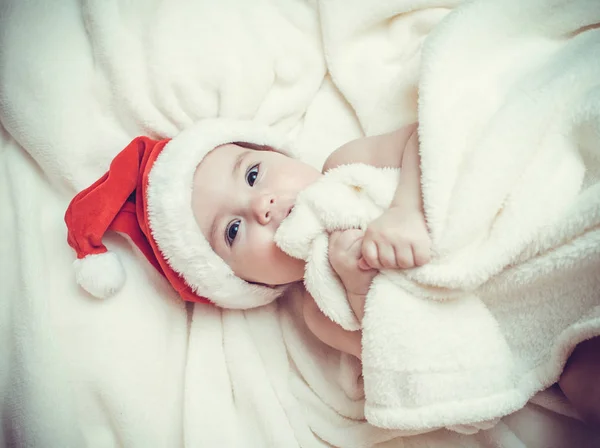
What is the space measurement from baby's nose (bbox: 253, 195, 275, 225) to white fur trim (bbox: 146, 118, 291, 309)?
122mm

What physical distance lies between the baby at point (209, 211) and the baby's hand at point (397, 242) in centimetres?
8

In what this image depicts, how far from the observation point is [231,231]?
3.10ft

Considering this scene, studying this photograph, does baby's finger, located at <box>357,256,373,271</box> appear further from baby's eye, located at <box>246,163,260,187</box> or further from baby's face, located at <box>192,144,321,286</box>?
baby's eye, located at <box>246,163,260,187</box>

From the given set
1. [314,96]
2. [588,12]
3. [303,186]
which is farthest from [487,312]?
[314,96]

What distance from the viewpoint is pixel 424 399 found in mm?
706

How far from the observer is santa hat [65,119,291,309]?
89 cm

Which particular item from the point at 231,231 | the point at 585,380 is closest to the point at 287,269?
the point at 231,231

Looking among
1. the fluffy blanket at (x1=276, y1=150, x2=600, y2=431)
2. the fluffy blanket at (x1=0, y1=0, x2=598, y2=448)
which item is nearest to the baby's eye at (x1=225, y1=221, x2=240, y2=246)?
the fluffy blanket at (x1=0, y1=0, x2=598, y2=448)

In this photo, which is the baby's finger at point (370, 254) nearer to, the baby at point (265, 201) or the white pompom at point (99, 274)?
the baby at point (265, 201)

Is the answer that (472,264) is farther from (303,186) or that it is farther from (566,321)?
(303,186)

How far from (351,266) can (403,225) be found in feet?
0.36

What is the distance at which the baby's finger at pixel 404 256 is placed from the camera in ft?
2.39

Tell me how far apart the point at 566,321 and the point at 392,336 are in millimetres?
252

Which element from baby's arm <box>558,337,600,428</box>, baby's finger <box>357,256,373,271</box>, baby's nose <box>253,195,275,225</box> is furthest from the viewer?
baby's nose <box>253,195,275,225</box>
